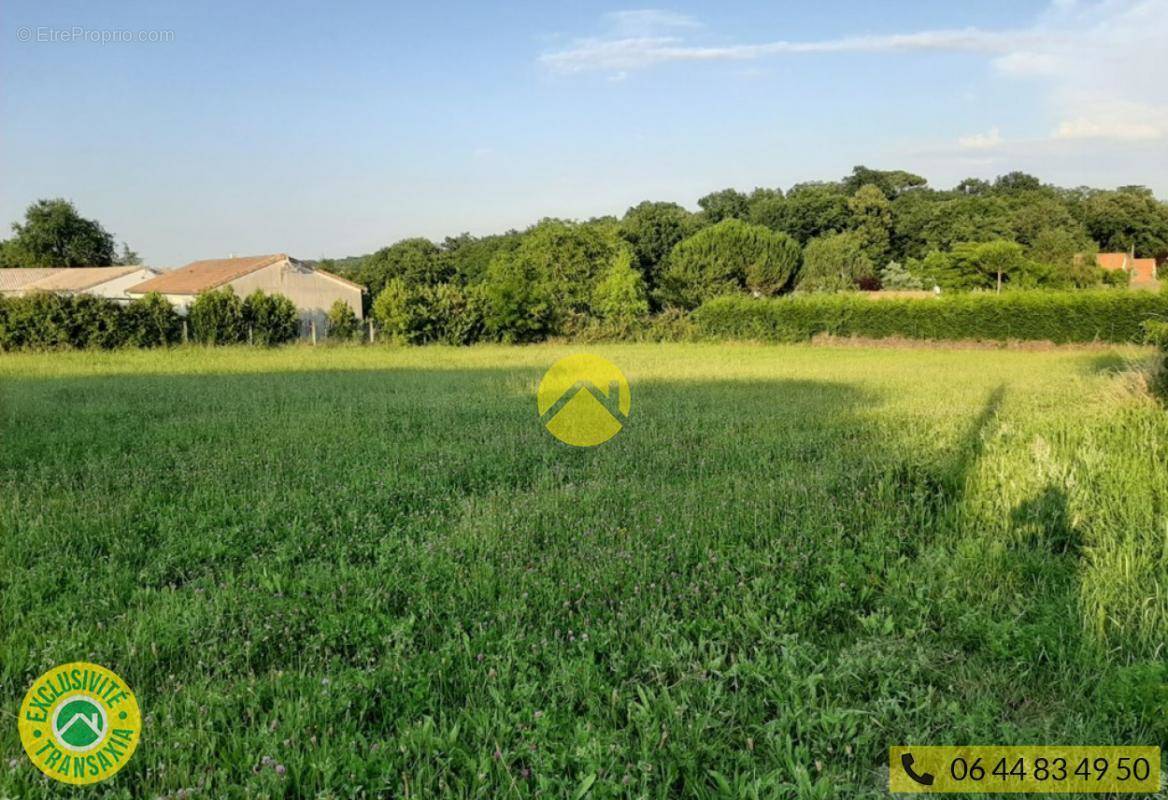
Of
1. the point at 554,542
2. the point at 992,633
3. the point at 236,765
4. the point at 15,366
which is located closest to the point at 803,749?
the point at 992,633

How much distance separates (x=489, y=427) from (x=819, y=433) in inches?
158


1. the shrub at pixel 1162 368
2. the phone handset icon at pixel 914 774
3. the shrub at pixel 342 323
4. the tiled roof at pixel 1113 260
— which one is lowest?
the phone handset icon at pixel 914 774

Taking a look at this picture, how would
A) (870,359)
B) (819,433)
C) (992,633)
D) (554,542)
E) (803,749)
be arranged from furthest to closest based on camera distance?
(870,359) → (819,433) → (554,542) → (992,633) → (803,749)

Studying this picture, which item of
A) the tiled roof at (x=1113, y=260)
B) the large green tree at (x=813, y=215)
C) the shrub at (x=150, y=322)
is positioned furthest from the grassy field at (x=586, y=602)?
the tiled roof at (x=1113, y=260)

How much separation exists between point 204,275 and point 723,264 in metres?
36.5

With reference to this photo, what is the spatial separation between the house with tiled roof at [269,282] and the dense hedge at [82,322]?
536 inches

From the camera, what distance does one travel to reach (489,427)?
8.83 metres

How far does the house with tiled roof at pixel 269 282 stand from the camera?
1580 inches

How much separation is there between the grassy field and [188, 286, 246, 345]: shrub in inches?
774

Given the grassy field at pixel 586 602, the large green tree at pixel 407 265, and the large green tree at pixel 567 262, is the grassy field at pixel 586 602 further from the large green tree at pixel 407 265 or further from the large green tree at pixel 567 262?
the large green tree at pixel 407 265

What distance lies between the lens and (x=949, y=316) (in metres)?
28.3

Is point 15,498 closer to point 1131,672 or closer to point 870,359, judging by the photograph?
point 1131,672

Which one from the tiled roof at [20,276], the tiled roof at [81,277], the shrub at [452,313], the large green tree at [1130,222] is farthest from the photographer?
the large green tree at [1130,222]

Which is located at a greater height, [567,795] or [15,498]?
[15,498]
